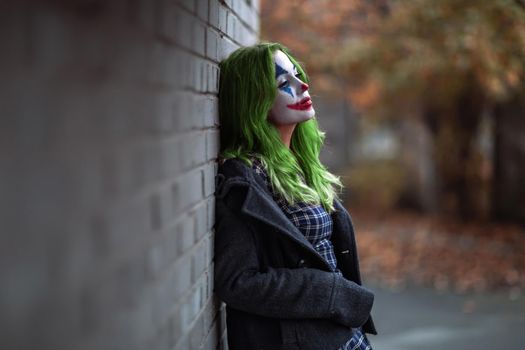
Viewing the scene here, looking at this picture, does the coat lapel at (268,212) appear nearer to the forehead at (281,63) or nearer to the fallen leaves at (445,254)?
the forehead at (281,63)

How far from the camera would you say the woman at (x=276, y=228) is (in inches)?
98.0

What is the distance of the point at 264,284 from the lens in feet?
8.03

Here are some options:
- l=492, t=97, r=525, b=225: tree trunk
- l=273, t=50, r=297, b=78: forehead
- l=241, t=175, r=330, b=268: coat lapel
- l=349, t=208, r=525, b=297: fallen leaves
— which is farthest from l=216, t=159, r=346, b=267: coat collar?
l=492, t=97, r=525, b=225: tree trunk

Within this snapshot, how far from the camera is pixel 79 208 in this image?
1.26m

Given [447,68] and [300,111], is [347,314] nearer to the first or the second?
[300,111]

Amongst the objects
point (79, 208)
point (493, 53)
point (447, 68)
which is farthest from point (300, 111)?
point (447, 68)

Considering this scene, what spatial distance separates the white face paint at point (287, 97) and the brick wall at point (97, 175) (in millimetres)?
677

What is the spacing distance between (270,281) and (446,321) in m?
5.28

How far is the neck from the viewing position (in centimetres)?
294

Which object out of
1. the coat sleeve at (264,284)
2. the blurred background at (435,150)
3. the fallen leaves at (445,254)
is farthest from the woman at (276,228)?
the fallen leaves at (445,254)

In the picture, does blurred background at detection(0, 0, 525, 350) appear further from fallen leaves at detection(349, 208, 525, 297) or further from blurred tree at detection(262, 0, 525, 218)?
blurred tree at detection(262, 0, 525, 218)

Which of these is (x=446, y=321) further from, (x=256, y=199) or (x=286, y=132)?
(x=256, y=199)

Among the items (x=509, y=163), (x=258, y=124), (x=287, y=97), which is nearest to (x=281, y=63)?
(x=287, y=97)

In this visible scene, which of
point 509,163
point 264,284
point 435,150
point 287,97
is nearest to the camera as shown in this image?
point 264,284
